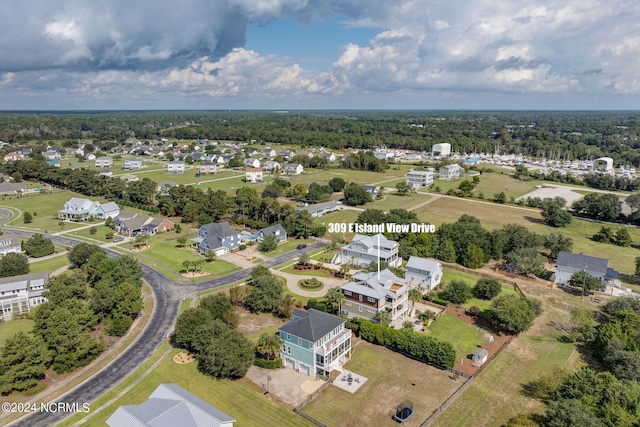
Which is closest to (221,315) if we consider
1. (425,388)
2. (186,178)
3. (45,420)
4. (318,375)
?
(318,375)

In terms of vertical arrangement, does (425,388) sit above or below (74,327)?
below

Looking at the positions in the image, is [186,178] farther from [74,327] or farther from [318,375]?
[318,375]

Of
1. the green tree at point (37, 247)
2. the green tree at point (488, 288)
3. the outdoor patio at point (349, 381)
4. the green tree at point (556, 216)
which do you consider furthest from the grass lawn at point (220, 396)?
the green tree at point (556, 216)

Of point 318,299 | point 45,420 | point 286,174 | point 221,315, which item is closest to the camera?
point 45,420

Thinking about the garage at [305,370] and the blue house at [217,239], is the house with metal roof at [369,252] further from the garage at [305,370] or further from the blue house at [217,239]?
the garage at [305,370]

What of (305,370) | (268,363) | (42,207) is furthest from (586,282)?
(42,207)

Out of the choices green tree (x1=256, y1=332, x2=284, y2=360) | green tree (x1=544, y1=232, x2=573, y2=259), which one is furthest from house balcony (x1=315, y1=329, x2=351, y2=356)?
green tree (x1=544, y1=232, x2=573, y2=259)

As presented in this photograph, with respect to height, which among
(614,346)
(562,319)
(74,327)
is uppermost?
(74,327)

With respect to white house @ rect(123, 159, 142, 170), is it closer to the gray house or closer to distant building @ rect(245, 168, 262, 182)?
distant building @ rect(245, 168, 262, 182)
